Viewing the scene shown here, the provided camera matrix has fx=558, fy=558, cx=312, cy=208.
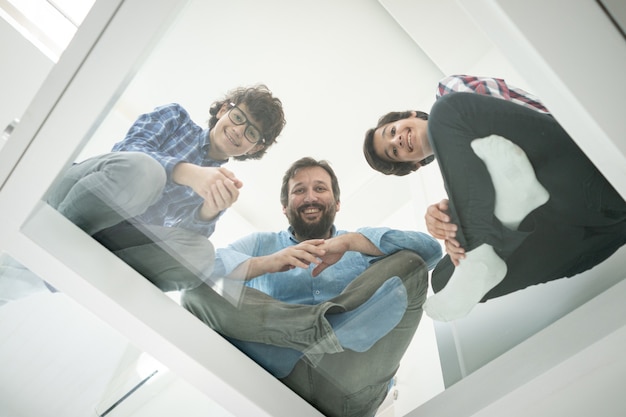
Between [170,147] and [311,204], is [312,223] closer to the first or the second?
[311,204]

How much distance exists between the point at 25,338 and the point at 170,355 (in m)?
0.55

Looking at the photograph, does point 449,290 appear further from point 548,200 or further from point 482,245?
point 548,200

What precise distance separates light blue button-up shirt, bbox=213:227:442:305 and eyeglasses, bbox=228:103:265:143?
0.69 ft

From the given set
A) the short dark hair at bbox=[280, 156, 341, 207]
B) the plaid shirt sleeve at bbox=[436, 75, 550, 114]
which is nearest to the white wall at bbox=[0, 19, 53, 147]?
the short dark hair at bbox=[280, 156, 341, 207]

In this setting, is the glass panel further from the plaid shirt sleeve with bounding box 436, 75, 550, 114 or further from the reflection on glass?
the plaid shirt sleeve with bounding box 436, 75, 550, 114

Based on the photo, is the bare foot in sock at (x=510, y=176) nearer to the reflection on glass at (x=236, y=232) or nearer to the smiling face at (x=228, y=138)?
the reflection on glass at (x=236, y=232)

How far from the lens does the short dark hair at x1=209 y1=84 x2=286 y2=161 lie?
113 centimetres

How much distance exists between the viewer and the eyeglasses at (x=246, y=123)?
3.72ft

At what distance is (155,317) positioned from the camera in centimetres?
122

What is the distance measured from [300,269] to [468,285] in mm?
359

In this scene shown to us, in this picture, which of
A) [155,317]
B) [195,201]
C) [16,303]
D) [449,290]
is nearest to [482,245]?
[449,290]

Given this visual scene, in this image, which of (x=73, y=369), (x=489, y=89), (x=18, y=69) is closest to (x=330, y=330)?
(x=489, y=89)

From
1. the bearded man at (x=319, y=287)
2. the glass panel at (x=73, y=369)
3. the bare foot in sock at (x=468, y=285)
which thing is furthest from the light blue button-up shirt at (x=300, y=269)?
the glass panel at (x=73, y=369)

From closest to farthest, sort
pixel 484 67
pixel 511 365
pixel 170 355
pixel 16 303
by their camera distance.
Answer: pixel 484 67 < pixel 511 365 < pixel 170 355 < pixel 16 303
